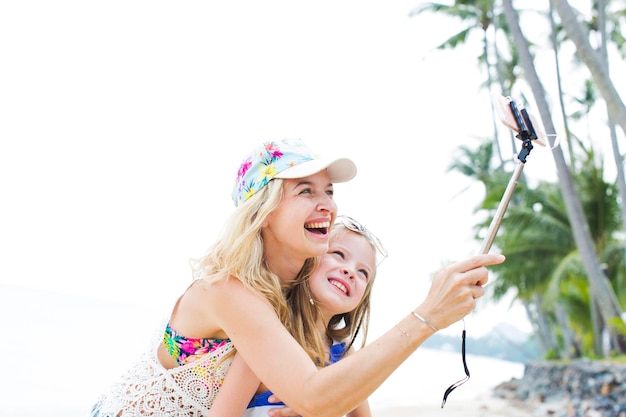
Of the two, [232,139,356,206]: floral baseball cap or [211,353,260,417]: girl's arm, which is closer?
[211,353,260,417]: girl's arm

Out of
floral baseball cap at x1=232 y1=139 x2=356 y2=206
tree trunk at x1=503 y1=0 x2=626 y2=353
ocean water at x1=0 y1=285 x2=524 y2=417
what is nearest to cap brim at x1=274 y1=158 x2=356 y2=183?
floral baseball cap at x1=232 y1=139 x2=356 y2=206

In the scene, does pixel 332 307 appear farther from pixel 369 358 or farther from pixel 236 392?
pixel 369 358

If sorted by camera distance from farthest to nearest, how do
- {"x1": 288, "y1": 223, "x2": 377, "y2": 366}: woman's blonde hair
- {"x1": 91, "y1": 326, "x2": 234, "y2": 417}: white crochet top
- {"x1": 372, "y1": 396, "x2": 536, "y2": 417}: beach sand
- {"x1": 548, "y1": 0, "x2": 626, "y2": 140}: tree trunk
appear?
{"x1": 372, "y1": 396, "x2": 536, "y2": 417}: beach sand
{"x1": 548, "y1": 0, "x2": 626, "y2": 140}: tree trunk
{"x1": 288, "y1": 223, "x2": 377, "y2": 366}: woman's blonde hair
{"x1": 91, "y1": 326, "x2": 234, "y2": 417}: white crochet top

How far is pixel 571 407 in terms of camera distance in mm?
12555

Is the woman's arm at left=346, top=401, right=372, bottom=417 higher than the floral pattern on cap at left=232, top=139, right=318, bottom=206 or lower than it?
lower

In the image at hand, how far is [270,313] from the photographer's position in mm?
2277

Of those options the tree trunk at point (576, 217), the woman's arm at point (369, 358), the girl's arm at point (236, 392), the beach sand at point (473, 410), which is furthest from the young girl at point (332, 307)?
the beach sand at point (473, 410)

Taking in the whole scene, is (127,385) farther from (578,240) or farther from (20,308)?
(578,240)

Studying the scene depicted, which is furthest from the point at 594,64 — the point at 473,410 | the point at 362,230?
the point at 473,410

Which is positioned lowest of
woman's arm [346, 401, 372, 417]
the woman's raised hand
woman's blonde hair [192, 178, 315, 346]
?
woman's arm [346, 401, 372, 417]

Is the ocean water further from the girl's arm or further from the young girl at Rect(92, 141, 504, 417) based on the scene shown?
the girl's arm

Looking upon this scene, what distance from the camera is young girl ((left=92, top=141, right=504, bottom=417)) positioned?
2.05 m

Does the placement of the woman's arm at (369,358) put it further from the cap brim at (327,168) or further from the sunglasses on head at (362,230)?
the sunglasses on head at (362,230)

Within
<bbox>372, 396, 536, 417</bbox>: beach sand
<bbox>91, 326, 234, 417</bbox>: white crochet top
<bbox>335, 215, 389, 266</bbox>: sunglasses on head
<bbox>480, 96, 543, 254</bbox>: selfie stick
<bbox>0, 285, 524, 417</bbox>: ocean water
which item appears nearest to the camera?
<bbox>480, 96, 543, 254</bbox>: selfie stick
